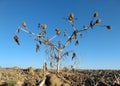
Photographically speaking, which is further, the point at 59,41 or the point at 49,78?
the point at 59,41

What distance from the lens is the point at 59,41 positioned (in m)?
14.4

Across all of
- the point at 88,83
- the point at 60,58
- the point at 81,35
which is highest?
the point at 81,35

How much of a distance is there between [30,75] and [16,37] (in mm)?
1657

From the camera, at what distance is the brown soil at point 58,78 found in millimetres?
11447

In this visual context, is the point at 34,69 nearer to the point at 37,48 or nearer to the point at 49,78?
the point at 37,48

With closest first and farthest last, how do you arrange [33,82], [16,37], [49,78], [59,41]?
[49,78], [33,82], [16,37], [59,41]

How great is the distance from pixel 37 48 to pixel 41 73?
1.05m

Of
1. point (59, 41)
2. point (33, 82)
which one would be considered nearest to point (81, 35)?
point (59, 41)

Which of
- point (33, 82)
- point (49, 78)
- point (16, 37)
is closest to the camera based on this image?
point (49, 78)

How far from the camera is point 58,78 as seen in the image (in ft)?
37.2

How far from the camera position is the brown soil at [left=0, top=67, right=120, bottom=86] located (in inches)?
451

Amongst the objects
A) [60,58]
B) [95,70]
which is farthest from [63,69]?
[95,70]

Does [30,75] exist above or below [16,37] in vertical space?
below

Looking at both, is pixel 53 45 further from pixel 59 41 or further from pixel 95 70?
pixel 95 70
